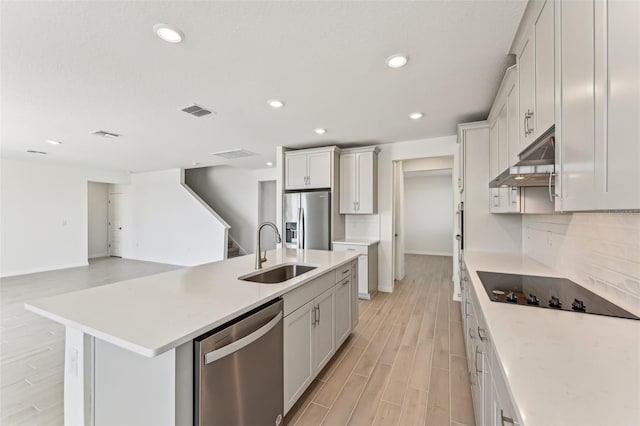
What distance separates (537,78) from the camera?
4.50ft

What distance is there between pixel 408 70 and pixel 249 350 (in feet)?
7.51

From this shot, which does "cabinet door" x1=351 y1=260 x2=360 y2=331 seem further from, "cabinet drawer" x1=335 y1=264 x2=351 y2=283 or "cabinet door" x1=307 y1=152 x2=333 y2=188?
"cabinet door" x1=307 y1=152 x2=333 y2=188

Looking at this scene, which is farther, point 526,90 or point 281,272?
point 281,272

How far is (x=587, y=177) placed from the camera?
888 mm

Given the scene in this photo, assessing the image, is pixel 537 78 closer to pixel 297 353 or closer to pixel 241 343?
pixel 241 343

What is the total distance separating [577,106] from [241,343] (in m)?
1.67

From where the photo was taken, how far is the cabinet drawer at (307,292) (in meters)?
1.67

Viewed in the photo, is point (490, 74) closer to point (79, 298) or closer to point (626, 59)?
point (626, 59)

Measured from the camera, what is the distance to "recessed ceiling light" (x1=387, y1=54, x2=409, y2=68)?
6.38ft

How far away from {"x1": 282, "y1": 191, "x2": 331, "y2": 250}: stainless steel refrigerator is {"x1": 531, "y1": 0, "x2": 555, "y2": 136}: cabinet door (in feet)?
10.2

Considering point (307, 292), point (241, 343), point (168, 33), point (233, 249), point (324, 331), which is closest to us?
point (241, 343)

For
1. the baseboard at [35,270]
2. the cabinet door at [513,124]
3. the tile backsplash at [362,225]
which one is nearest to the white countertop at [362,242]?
the tile backsplash at [362,225]

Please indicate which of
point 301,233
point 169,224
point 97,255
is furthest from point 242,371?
point 97,255

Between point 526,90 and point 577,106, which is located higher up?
point 526,90
